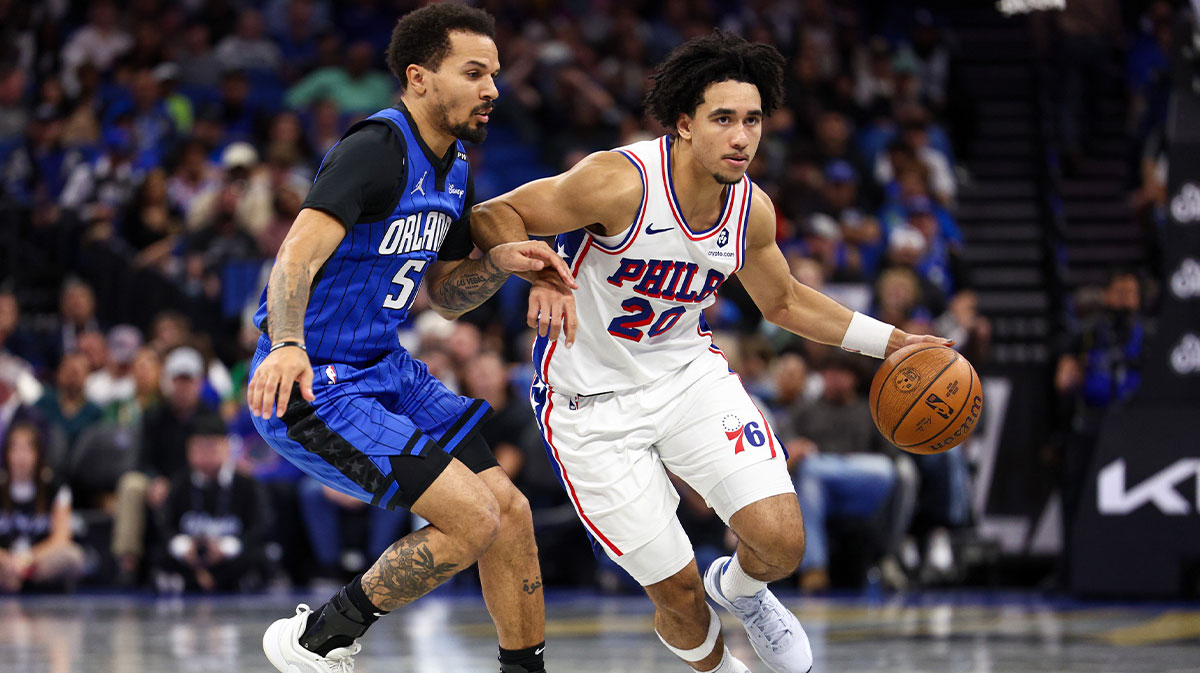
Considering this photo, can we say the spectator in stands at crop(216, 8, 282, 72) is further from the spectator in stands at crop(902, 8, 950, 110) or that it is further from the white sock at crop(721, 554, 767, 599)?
the white sock at crop(721, 554, 767, 599)

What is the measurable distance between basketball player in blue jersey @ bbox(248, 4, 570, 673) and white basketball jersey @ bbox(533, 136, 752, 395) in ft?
1.35

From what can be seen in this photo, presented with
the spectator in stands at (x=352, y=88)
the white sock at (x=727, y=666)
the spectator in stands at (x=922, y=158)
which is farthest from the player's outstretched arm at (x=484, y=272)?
the spectator in stands at (x=922, y=158)

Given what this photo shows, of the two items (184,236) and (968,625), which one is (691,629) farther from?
(184,236)

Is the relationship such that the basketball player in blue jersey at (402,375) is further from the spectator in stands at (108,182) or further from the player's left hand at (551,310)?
the spectator in stands at (108,182)

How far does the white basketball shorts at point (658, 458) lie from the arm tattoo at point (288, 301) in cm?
131

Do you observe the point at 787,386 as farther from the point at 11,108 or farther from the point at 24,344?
the point at 11,108

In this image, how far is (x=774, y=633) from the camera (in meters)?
5.34

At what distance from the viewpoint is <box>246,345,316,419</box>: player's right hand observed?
421 cm

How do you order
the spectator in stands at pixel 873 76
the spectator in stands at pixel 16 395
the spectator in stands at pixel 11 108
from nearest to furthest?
the spectator in stands at pixel 16 395
the spectator in stands at pixel 11 108
the spectator in stands at pixel 873 76

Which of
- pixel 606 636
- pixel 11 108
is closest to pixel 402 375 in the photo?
pixel 606 636

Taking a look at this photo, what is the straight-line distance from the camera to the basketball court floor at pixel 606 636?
636cm

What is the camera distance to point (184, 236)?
12156mm

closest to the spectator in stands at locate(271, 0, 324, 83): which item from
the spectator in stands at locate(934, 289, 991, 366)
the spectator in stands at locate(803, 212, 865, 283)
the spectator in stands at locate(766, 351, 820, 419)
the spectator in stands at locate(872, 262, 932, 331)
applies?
the spectator in stands at locate(803, 212, 865, 283)

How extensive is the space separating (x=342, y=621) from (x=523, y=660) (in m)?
0.61
